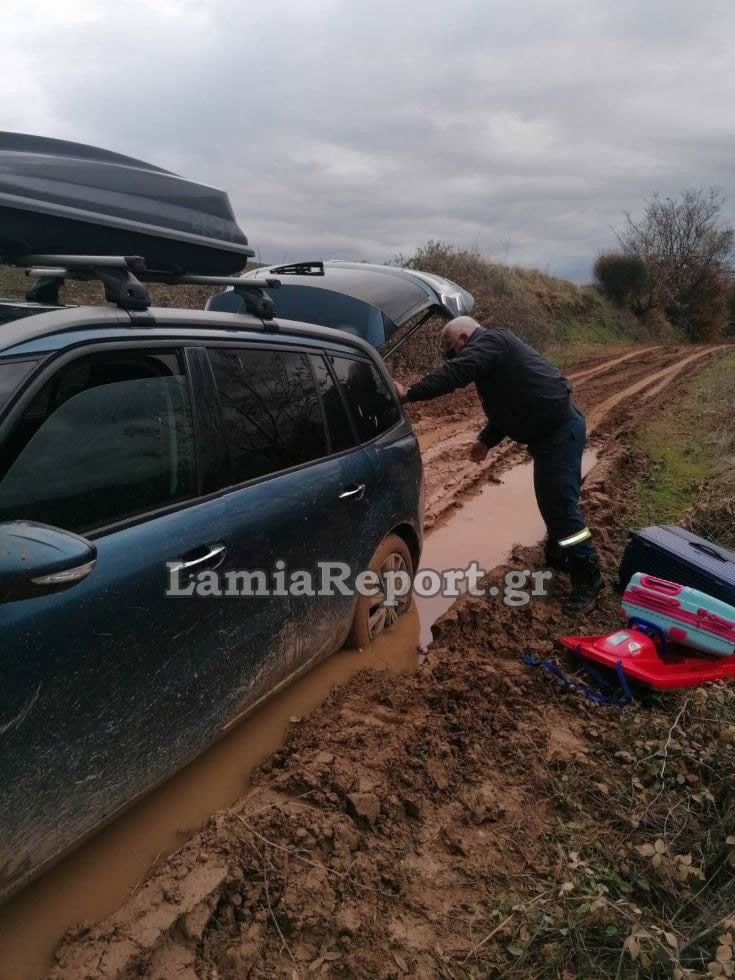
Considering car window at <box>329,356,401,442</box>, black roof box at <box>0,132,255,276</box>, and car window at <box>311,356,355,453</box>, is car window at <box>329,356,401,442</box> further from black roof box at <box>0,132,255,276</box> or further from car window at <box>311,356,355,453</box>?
black roof box at <box>0,132,255,276</box>

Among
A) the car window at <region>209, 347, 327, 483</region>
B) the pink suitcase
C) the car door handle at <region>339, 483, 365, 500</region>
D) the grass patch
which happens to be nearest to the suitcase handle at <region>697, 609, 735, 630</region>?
the pink suitcase

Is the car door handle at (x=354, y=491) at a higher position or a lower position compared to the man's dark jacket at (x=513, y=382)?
lower

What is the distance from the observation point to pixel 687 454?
877cm

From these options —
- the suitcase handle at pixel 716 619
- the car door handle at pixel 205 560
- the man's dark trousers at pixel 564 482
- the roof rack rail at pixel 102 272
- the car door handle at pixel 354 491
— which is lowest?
the suitcase handle at pixel 716 619

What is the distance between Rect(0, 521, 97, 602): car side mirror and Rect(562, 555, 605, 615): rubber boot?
3.64m

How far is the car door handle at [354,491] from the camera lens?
3156 mm

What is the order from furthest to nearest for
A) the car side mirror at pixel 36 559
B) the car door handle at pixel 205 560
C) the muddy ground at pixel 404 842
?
the car door handle at pixel 205 560, the muddy ground at pixel 404 842, the car side mirror at pixel 36 559

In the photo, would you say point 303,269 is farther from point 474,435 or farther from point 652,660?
point 474,435

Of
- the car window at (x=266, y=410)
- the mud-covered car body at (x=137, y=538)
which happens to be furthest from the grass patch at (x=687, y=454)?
the mud-covered car body at (x=137, y=538)

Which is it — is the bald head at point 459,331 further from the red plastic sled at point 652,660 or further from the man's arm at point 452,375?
the red plastic sled at point 652,660

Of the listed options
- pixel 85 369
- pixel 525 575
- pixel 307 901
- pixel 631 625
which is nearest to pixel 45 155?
pixel 85 369

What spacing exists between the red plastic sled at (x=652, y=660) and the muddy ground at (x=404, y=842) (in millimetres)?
177

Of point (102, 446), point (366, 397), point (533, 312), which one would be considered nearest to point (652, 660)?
point (366, 397)

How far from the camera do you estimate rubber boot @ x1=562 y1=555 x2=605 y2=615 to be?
15.1 feet
